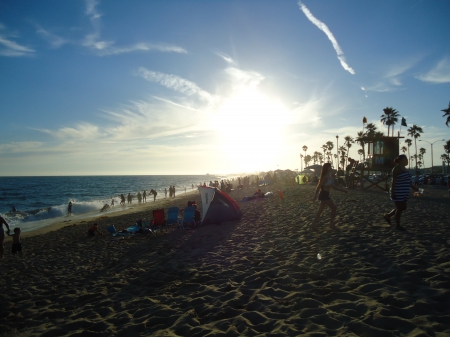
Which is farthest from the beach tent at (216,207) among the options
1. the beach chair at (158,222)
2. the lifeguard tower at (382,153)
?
the lifeguard tower at (382,153)

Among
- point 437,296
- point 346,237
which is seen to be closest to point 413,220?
point 346,237

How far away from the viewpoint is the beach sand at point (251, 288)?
3.37 meters

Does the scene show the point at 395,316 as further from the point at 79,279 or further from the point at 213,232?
the point at 213,232

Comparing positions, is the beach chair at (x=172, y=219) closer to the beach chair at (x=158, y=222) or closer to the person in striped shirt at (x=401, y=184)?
the beach chair at (x=158, y=222)

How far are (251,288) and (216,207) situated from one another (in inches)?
288

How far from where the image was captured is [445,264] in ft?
15.4

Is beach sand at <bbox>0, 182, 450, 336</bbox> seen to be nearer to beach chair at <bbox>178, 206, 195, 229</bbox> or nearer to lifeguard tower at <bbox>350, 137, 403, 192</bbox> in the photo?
beach chair at <bbox>178, 206, 195, 229</bbox>

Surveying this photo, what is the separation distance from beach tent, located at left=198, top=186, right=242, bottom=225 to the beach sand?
3.31 metres

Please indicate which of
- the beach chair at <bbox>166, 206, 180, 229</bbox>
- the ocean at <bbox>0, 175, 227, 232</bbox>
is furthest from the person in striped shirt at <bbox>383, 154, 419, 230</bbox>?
the ocean at <bbox>0, 175, 227, 232</bbox>

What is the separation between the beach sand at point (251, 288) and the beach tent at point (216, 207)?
3.31 m

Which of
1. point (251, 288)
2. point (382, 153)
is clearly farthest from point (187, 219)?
point (382, 153)

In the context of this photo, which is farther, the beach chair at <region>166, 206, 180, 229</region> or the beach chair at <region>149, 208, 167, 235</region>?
the beach chair at <region>166, 206, 180, 229</region>

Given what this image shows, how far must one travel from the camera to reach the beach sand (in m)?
3.37

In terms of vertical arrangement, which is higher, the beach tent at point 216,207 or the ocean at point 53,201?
the beach tent at point 216,207
